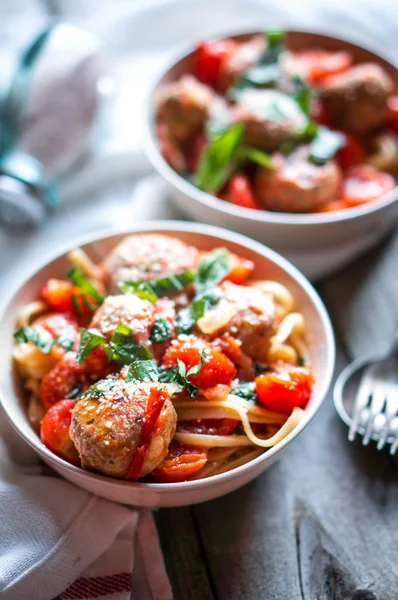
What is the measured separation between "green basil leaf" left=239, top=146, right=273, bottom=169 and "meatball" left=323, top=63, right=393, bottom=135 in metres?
0.64

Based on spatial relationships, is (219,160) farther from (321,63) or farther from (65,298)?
(65,298)

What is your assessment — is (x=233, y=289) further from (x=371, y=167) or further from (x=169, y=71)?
(x=169, y=71)

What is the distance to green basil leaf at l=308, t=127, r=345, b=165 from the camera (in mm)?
3891

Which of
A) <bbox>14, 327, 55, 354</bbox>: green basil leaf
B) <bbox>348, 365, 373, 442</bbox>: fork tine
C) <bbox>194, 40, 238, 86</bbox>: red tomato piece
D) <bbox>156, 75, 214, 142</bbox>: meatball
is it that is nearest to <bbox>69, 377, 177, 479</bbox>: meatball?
<bbox>14, 327, 55, 354</bbox>: green basil leaf

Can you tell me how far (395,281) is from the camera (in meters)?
3.96

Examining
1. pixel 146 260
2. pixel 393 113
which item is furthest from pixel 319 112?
pixel 146 260

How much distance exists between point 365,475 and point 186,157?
223 centimetres

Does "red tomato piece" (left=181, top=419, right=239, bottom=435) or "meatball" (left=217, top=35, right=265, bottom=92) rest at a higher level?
"meatball" (left=217, top=35, right=265, bottom=92)

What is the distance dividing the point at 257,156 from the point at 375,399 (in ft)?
5.04

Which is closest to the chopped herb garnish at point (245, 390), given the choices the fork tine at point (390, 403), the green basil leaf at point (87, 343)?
the green basil leaf at point (87, 343)

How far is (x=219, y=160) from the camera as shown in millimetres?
3910

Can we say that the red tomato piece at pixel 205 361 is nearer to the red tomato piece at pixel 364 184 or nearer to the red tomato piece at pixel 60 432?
the red tomato piece at pixel 60 432

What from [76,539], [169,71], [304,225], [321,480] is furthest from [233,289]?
[169,71]

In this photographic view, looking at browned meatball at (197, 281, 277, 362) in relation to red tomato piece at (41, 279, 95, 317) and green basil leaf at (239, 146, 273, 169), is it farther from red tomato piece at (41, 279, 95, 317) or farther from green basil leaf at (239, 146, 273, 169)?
green basil leaf at (239, 146, 273, 169)
